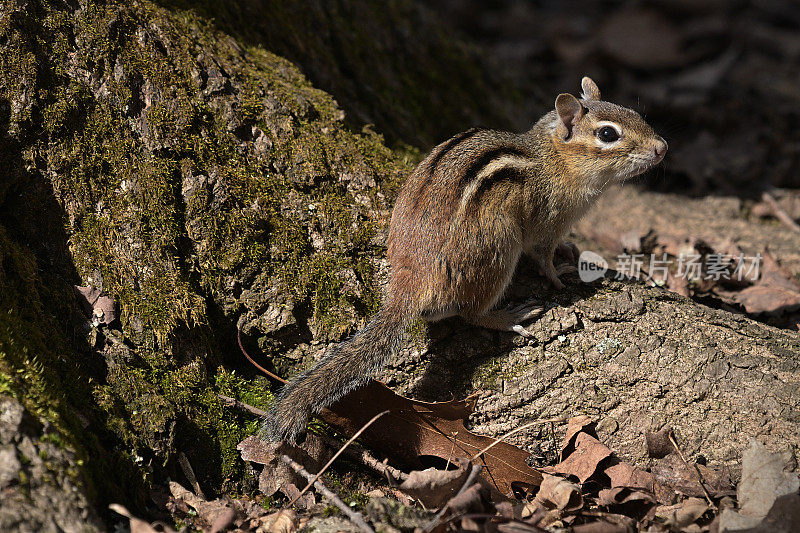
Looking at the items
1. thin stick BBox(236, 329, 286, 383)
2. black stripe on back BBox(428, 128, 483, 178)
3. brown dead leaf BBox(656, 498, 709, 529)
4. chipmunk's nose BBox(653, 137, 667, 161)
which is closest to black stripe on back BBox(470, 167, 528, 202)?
black stripe on back BBox(428, 128, 483, 178)

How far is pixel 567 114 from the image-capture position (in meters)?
3.90

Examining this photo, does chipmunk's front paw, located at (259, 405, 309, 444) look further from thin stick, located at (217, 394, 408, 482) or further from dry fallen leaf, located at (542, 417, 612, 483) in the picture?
dry fallen leaf, located at (542, 417, 612, 483)

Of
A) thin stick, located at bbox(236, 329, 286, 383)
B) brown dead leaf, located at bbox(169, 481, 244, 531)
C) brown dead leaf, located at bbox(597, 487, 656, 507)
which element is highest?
thin stick, located at bbox(236, 329, 286, 383)

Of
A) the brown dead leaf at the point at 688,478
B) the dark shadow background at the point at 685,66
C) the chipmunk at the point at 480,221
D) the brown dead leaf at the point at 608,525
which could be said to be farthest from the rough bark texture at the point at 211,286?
the dark shadow background at the point at 685,66

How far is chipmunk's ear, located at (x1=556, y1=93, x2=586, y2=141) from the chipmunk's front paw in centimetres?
224

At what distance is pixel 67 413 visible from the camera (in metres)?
2.57

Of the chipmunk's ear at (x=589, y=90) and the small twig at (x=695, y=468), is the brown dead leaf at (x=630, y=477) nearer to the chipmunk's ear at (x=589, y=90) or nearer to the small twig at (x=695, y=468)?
the small twig at (x=695, y=468)

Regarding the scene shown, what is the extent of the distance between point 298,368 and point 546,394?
1249 millimetres

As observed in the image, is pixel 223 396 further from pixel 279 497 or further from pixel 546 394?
pixel 546 394

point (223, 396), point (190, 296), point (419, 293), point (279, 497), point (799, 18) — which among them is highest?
point (799, 18)

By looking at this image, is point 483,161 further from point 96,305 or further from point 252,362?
point 96,305

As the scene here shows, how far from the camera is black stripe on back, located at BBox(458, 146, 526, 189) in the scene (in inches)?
134

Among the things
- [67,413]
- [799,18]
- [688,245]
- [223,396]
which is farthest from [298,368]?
[799,18]

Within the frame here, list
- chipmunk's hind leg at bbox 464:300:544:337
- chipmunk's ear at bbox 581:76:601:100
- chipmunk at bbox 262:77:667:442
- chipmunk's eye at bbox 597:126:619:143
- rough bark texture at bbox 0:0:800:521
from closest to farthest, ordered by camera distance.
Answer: rough bark texture at bbox 0:0:800:521
chipmunk at bbox 262:77:667:442
chipmunk's hind leg at bbox 464:300:544:337
chipmunk's eye at bbox 597:126:619:143
chipmunk's ear at bbox 581:76:601:100
